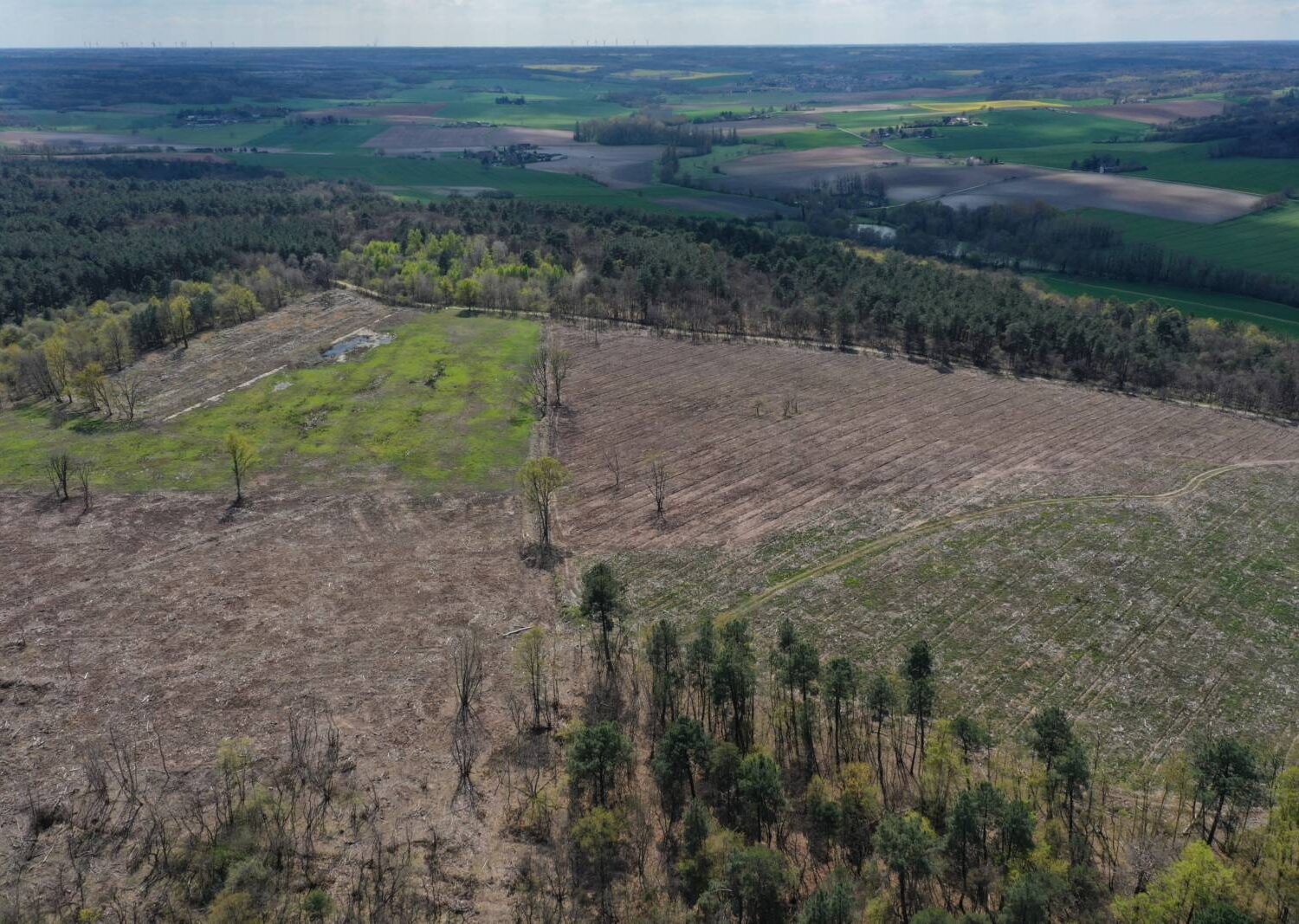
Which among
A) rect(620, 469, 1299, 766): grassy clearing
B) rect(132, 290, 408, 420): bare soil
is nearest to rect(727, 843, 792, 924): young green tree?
rect(620, 469, 1299, 766): grassy clearing

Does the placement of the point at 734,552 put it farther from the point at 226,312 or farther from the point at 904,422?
the point at 226,312

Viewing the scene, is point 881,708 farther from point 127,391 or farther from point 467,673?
point 127,391

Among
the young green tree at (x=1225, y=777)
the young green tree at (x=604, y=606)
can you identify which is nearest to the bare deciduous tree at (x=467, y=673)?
the young green tree at (x=604, y=606)

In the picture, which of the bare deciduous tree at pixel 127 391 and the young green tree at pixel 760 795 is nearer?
the young green tree at pixel 760 795

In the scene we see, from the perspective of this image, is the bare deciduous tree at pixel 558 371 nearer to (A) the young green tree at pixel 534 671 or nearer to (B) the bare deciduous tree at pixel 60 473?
(A) the young green tree at pixel 534 671

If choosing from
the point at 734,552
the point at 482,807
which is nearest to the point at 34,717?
the point at 482,807

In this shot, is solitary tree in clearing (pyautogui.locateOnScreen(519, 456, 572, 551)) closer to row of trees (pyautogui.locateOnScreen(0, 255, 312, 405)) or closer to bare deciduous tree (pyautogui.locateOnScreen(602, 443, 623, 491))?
bare deciduous tree (pyautogui.locateOnScreen(602, 443, 623, 491))
